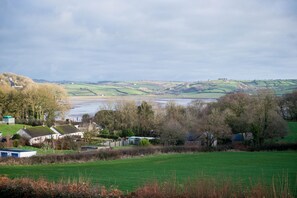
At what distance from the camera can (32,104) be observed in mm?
72875

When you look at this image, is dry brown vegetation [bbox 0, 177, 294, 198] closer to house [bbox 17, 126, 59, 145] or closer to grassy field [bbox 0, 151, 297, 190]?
grassy field [bbox 0, 151, 297, 190]

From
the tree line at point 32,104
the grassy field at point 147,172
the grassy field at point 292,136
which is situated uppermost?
the tree line at point 32,104

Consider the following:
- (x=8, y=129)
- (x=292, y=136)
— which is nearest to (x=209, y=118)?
(x=292, y=136)

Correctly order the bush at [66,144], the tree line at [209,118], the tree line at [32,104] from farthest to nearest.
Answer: the tree line at [32,104], the tree line at [209,118], the bush at [66,144]

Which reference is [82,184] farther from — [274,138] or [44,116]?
[44,116]

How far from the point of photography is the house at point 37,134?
54.7 meters

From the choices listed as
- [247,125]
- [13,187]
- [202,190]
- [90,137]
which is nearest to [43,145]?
[90,137]

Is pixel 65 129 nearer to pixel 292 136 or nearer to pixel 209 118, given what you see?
pixel 209 118

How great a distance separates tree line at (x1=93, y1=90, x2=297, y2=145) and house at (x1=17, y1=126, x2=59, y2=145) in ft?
44.8

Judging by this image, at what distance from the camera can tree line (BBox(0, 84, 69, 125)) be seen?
238 feet

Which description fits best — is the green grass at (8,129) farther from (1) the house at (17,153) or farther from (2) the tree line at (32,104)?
(1) the house at (17,153)

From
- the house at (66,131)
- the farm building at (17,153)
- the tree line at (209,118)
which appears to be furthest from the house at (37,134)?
the tree line at (209,118)

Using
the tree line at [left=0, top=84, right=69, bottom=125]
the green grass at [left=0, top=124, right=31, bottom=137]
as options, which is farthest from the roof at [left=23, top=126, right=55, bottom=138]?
the tree line at [left=0, top=84, right=69, bottom=125]

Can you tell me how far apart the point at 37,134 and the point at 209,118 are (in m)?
28.1
